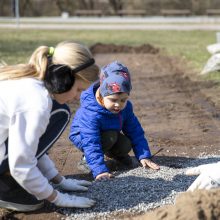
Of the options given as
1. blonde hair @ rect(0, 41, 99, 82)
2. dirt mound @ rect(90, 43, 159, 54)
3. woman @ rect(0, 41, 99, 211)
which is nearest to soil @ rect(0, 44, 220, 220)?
woman @ rect(0, 41, 99, 211)

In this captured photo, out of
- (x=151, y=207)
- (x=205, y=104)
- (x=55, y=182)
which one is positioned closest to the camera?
(x=151, y=207)

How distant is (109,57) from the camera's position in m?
15.2

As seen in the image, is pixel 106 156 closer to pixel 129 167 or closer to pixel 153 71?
pixel 129 167

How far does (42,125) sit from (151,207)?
3.68ft

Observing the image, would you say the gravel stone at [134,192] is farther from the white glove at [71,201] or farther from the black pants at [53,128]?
the black pants at [53,128]

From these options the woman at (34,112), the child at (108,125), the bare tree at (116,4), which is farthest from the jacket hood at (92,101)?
the bare tree at (116,4)

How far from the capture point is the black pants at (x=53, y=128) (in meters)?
3.74

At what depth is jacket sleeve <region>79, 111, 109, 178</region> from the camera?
4605mm

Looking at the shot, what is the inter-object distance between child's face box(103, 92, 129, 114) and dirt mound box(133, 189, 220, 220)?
1.40 m

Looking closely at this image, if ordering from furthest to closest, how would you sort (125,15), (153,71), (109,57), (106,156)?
(125,15) → (109,57) → (153,71) → (106,156)

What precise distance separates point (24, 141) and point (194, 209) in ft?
3.72

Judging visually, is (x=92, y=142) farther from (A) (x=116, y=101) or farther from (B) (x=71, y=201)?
(B) (x=71, y=201)

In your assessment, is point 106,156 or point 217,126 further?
point 217,126

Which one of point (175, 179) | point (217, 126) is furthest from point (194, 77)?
point (175, 179)
